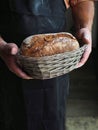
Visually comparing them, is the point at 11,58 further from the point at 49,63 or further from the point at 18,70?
the point at 49,63

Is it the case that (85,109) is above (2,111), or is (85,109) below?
below

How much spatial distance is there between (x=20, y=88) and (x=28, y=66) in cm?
23

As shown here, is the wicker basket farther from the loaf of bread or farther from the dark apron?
the dark apron

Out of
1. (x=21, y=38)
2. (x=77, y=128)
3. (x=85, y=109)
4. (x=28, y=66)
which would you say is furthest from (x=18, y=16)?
(x=85, y=109)

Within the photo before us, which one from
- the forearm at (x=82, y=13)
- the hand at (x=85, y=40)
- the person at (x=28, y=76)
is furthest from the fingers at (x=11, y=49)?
the forearm at (x=82, y=13)

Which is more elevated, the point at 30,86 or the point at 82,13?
the point at 82,13

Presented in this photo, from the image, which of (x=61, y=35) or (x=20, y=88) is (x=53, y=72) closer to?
(x=61, y=35)

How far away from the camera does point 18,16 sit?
87 centimetres

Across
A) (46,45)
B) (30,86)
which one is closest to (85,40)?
(46,45)

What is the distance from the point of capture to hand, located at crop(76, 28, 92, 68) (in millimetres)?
870

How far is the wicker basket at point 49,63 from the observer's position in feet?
2.47

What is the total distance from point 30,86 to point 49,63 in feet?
0.80

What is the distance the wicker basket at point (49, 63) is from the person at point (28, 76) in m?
0.04

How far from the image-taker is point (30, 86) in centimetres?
98
